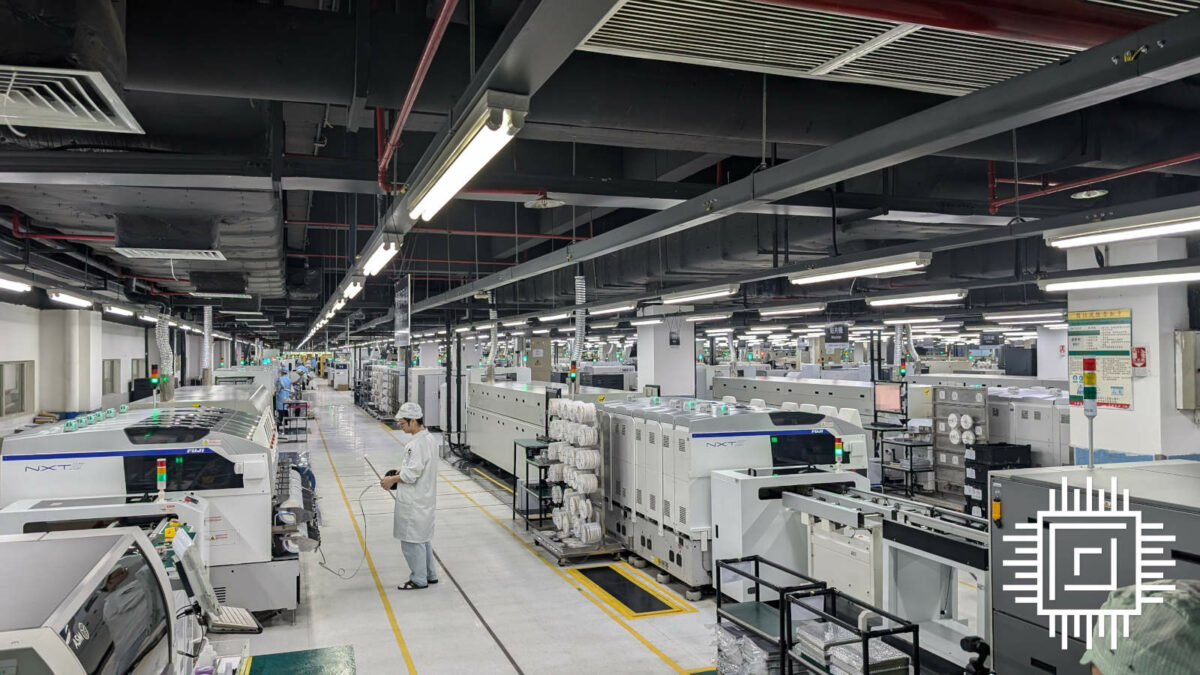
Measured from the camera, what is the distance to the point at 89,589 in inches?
103

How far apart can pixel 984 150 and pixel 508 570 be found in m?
6.49

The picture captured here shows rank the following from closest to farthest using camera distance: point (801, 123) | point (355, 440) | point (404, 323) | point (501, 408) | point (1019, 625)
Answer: point (1019, 625) < point (801, 123) < point (404, 323) < point (501, 408) < point (355, 440)

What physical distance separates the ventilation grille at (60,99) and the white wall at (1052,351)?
22.1 meters

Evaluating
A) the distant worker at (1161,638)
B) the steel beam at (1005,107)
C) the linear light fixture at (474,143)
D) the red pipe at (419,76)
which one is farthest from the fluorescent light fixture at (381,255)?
the distant worker at (1161,638)

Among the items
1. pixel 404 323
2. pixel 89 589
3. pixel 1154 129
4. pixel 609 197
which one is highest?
pixel 1154 129

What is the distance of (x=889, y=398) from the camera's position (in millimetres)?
12992

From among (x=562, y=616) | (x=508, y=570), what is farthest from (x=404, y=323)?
(x=562, y=616)

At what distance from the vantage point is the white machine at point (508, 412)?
37.0 ft

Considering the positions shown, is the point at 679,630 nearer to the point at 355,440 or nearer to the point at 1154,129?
the point at 1154,129

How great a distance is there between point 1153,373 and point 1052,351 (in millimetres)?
13549

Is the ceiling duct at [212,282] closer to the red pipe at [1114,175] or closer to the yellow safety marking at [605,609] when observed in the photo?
the yellow safety marking at [605,609]

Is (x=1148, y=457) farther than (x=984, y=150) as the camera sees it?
Yes

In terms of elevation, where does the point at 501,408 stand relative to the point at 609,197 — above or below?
below

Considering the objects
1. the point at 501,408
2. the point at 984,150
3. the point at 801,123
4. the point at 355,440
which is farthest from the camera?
the point at 355,440
